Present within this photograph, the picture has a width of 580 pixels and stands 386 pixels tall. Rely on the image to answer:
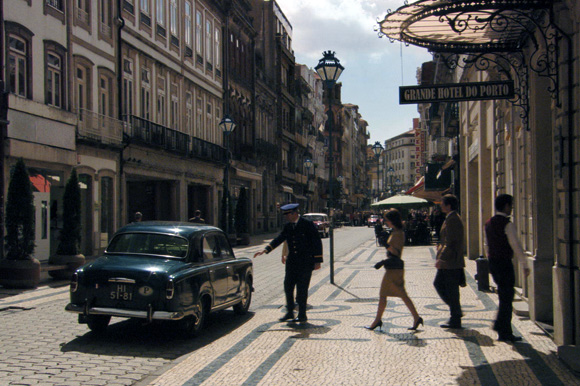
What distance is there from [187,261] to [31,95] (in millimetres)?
13982

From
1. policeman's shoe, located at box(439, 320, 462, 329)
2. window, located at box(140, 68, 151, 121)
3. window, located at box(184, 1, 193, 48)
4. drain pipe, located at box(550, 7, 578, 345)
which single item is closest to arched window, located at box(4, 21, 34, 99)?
window, located at box(140, 68, 151, 121)

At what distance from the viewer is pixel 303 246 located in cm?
1057

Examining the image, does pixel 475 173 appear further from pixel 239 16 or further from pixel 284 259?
pixel 239 16

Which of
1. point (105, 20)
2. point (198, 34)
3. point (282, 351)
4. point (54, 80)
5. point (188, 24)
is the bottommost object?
point (282, 351)

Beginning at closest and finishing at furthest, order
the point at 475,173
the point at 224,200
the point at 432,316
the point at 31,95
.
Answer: the point at 432,316
the point at 31,95
the point at 475,173
the point at 224,200

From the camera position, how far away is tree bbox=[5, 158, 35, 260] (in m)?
15.3

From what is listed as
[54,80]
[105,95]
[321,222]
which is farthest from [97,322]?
[321,222]

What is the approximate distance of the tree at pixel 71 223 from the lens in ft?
56.7

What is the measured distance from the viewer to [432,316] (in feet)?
35.7

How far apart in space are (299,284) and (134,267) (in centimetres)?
264

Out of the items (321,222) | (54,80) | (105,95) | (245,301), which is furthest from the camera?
(321,222)

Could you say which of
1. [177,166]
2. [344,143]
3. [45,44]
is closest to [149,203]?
[177,166]

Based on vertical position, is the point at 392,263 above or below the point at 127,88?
below

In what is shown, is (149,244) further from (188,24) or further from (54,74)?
(188,24)
